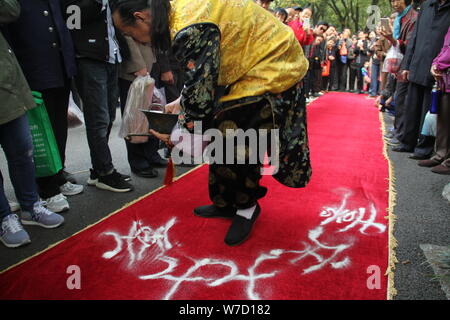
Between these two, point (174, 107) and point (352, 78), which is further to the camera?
point (352, 78)

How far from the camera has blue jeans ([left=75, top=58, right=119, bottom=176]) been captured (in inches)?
86.4

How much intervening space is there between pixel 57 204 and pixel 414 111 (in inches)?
127

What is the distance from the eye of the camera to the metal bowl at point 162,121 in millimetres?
1633

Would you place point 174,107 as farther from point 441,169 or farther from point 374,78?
point 374,78

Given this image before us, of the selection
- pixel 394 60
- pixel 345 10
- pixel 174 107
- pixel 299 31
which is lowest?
pixel 174 107

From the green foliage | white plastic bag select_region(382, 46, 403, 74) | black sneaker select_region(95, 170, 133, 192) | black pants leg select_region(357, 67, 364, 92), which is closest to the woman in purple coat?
white plastic bag select_region(382, 46, 403, 74)

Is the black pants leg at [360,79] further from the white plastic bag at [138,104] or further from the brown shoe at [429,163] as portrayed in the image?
the white plastic bag at [138,104]

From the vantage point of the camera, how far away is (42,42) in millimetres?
1978

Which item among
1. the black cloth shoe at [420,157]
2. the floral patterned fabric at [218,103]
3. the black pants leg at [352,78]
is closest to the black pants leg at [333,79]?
the black pants leg at [352,78]

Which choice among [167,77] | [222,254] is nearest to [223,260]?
[222,254]

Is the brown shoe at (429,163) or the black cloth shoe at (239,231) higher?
the black cloth shoe at (239,231)

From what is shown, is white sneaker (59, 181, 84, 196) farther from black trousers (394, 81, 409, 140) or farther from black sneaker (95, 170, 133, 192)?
black trousers (394, 81, 409, 140)

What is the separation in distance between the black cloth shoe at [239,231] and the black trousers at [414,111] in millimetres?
2401
